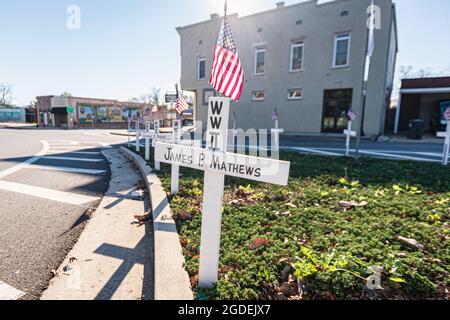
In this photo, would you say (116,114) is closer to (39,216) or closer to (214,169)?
(39,216)

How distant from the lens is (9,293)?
7.35ft

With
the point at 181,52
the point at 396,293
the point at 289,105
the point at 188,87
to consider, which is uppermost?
the point at 181,52

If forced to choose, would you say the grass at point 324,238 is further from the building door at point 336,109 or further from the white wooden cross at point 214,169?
the building door at point 336,109

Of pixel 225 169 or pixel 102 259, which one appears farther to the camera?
pixel 102 259

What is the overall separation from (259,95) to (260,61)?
111 inches

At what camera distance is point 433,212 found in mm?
3549

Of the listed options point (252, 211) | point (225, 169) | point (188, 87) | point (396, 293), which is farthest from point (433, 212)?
point (188, 87)

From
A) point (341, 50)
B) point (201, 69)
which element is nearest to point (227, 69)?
point (341, 50)

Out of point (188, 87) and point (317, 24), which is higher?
point (317, 24)

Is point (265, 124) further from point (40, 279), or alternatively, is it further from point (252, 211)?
point (40, 279)

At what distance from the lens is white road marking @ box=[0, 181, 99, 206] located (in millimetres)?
4804

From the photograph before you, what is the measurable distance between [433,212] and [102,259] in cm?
426

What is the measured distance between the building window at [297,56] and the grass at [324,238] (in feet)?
54.5
